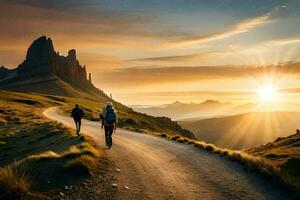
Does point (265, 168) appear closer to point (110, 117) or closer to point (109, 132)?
point (110, 117)

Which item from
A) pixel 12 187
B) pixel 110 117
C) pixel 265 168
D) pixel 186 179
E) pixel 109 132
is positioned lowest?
pixel 12 187

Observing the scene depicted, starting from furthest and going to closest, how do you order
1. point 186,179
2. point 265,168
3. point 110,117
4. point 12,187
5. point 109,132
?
point 109,132 < point 110,117 < point 265,168 < point 186,179 < point 12,187

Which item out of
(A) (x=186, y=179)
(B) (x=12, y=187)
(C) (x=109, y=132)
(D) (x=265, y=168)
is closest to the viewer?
(B) (x=12, y=187)

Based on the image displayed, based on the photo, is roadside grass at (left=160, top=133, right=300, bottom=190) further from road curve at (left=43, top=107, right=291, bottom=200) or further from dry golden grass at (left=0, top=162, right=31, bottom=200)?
dry golden grass at (left=0, top=162, right=31, bottom=200)

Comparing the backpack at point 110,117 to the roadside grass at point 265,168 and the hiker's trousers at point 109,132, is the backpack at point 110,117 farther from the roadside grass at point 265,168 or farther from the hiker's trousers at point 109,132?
the roadside grass at point 265,168

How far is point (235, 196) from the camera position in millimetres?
13117

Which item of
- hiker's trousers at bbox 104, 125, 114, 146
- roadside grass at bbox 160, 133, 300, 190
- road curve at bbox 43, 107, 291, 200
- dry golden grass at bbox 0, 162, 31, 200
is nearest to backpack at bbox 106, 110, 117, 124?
hiker's trousers at bbox 104, 125, 114, 146

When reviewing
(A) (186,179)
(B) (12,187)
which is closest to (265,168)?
(A) (186,179)

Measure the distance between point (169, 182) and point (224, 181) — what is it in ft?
7.69

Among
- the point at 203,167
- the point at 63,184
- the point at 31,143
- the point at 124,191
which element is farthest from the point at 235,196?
the point at 31,143

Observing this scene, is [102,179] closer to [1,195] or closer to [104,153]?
[1,195]

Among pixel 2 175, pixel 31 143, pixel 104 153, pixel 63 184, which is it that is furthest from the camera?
pixel 31 143

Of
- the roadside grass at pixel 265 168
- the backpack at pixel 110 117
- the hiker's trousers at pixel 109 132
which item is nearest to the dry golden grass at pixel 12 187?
the roadside grass at pixel 265 168

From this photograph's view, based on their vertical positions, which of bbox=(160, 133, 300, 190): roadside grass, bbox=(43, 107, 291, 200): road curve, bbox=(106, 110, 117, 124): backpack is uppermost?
bbox=(106, 110, 117, 124): backpack
